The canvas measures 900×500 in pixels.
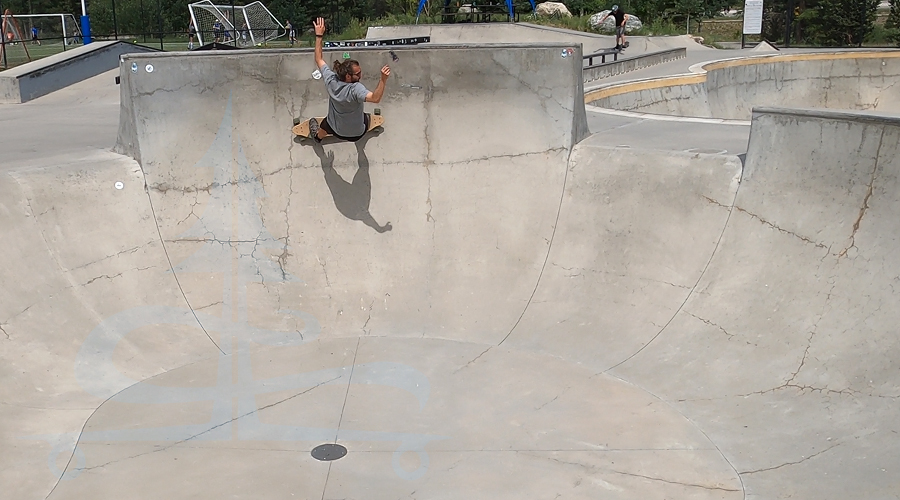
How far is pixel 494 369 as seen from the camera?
6.80 m

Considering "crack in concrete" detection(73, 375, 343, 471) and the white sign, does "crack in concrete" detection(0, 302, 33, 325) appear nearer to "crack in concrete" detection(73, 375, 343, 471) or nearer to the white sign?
Answer: "crack in concrete" detection(73, 375, 343, 471)

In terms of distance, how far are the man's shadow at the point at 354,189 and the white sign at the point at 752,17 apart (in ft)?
69.3

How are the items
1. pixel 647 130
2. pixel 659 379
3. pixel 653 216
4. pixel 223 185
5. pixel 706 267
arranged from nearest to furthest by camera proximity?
pixel 659 379
pixel 706 267
pixel 653 216
pixel 223 185
pixel 647 130

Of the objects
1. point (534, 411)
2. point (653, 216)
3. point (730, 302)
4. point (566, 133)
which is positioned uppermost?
point (566, 133)

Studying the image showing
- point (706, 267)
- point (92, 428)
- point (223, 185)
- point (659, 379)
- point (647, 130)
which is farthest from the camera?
point (647, 130)

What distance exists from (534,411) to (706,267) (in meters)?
2.12

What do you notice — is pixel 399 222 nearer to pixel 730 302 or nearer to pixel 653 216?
pixel 653 216

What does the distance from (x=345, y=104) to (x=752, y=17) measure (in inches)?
878

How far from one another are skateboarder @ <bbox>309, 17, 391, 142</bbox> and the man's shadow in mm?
200

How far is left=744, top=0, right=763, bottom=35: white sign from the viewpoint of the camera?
25.6m

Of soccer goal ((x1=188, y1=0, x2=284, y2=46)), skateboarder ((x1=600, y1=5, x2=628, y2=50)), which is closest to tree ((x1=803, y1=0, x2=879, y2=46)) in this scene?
skateboarder ((x1=600, y1=5, x2=628, y2=50))

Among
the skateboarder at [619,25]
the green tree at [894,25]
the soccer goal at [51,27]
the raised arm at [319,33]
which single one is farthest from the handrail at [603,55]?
the soccer goal at [51,27]

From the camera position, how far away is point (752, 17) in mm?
25953

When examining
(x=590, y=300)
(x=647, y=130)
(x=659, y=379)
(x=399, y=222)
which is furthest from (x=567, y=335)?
(x=647, y=130)
